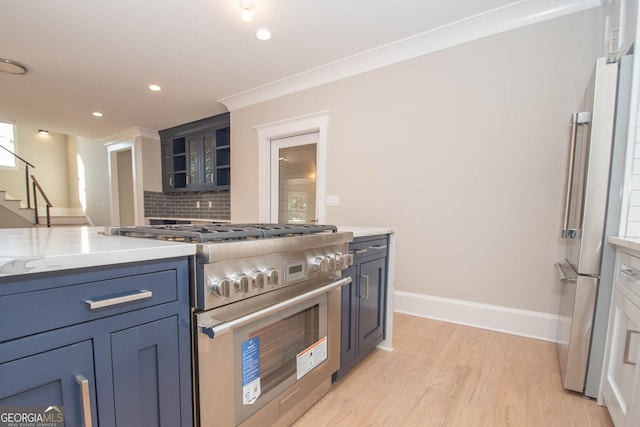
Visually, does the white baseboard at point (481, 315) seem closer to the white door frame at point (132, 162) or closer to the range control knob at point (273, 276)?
the range control knob at point (273, 276)

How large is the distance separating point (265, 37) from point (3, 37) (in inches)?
90.9

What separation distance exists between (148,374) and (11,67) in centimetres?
401

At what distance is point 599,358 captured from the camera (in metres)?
1.38

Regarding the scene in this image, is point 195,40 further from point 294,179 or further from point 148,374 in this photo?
point 148,374

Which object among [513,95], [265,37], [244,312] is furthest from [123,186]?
[513,95]

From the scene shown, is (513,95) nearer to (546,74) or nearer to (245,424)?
(546,74)

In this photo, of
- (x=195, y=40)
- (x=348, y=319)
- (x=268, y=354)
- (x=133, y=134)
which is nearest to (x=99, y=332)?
(x=268, y=354)

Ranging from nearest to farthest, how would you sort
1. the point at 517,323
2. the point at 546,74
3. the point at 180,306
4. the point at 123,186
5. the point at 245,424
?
the point at 180,306
the point at 245,424
the point at 546,74
the point at 517,323
the point at 123,186

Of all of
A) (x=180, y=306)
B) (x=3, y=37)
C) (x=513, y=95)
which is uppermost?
(x=3, y=37)

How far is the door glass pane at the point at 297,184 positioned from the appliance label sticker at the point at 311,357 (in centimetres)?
203

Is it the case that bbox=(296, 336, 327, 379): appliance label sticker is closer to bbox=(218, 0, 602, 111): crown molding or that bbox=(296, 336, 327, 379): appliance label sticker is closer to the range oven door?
the range oven door

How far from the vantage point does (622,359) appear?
3.89ft

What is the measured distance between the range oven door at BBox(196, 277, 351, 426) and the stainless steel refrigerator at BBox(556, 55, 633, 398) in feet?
3.99

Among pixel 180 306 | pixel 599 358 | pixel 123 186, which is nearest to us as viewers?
pixel 180 306
